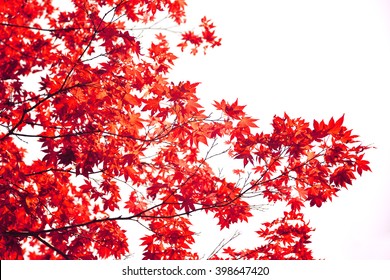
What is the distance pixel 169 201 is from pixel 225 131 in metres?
1.03

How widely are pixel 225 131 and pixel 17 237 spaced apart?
8.91 feet

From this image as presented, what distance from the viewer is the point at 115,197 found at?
15.5 ft

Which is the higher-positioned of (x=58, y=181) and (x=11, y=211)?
(x=58, y=181)

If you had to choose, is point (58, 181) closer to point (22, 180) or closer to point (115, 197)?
point (22, 180)

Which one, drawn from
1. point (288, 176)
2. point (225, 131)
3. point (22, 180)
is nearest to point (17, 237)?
point (22, 180)

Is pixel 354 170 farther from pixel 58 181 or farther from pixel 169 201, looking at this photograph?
pixel 58 181

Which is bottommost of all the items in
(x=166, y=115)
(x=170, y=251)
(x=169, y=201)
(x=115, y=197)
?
(x=170, y=251)

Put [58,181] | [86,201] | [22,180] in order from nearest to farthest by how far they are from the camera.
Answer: [22,180], [58,181], [86,201]

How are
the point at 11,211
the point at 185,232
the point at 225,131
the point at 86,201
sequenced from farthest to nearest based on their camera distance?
the point at 86,201 < the point at 11,211 < the point at 185,232 < the point at 225,131

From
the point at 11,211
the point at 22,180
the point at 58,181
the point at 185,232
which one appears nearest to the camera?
the point at 185,232

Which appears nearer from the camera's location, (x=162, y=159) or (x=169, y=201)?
(x=169, y=201)

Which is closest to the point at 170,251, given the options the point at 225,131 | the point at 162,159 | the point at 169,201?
the point at 169,201

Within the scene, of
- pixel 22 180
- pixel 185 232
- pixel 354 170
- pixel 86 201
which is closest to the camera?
pixel 354 170

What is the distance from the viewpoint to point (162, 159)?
13.8ft
